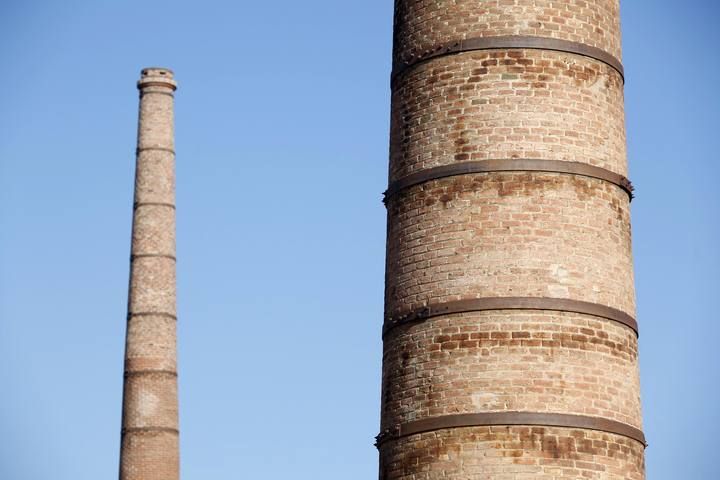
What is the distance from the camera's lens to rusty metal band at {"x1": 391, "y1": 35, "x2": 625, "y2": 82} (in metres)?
11.4

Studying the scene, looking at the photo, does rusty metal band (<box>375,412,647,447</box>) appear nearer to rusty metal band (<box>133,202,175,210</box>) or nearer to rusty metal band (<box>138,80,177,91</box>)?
rusty metal band (<box>133,202,175,210</box>)

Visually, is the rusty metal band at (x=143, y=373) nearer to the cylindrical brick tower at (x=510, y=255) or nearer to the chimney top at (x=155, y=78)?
the chimney top at (x=155, y=78)

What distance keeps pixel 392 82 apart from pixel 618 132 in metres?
1.97

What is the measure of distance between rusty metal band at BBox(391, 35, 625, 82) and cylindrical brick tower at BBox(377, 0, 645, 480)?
11mm

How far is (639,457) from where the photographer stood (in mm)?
11102

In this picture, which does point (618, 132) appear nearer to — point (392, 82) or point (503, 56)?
point (503, 56)

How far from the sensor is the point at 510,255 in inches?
430

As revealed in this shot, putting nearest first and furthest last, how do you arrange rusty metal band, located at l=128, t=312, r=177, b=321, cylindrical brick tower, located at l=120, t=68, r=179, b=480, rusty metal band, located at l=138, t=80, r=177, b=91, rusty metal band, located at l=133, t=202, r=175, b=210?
1. cylindrical brick tower, located at l=120, t=68, r=179, b=480
2. rusty metal band, located at l=128, t=312, r=177, b=321
3. rusty metal band, located at l=133, t=202, r=175, b=210
4. rusty metal band, located at l=138, t=80, r=177, b=91

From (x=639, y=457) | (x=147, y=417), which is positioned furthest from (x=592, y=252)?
(x=147, y=417)

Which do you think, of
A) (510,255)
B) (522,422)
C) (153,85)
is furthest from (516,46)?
(153,85)

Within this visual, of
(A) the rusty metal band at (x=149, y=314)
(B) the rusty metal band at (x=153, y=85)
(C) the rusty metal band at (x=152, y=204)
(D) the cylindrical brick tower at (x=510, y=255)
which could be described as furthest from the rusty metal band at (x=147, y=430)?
(D) the cylindrical brick tower at (x=510, y=255)

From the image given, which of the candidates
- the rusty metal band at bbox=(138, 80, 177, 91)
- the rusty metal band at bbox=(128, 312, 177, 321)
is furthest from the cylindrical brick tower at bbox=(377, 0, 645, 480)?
the rusty metal band at bbox=(138, 80, 177, 91)

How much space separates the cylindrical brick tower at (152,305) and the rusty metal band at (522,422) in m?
20.9

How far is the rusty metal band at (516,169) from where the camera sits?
11.1 m
